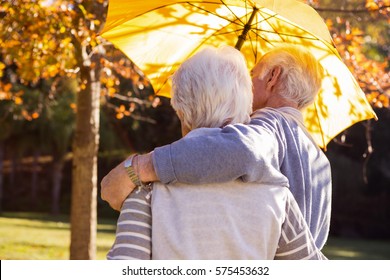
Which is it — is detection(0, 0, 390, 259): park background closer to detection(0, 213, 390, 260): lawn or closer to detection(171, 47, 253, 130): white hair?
detection(0, 213, 390, 260): lawn

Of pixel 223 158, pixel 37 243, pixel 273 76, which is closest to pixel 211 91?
pixel 223 158

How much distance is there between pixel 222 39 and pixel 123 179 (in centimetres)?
239

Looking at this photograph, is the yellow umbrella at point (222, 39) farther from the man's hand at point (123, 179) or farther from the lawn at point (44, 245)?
the lawn at point (44, 245)

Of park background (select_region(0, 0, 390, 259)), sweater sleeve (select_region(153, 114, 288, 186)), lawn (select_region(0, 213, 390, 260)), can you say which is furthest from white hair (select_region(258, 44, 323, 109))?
lawn (select_region(0, 213, 390, 260))

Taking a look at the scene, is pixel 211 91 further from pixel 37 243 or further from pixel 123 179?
pixel 37 243

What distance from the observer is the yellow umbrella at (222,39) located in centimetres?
446

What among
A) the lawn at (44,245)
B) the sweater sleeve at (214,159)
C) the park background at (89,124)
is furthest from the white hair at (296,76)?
the lawn at (44,245)

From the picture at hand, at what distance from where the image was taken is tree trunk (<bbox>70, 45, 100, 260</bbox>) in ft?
29.1

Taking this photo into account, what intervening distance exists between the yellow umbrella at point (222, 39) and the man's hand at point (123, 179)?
1.96 metres

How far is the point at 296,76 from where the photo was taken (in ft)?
11.7

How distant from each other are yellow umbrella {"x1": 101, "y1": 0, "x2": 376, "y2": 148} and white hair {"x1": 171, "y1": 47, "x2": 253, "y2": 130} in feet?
5.65

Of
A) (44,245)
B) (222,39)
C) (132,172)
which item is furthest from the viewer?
(44,245)
